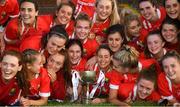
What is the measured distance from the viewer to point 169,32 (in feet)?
17.0

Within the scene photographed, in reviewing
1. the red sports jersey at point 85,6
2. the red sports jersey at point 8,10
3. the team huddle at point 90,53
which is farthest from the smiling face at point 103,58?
the red sports jersey at point 8,10

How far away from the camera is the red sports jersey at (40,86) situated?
4543mm

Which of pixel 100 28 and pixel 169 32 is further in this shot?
pixel 100 28

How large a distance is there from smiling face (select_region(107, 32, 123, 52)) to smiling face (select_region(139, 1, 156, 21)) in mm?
616

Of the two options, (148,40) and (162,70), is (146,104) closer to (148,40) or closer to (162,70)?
(162,70)

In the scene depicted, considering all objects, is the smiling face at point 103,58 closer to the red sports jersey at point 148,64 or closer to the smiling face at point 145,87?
the red sports jersey at point 148,64

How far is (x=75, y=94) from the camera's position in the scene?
15.6 feet

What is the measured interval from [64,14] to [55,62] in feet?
2.81

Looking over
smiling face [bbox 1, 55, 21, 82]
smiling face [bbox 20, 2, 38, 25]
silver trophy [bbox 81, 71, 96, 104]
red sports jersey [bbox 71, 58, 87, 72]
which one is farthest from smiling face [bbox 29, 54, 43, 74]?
smiling face [bbox 20, 2, 38, 25]

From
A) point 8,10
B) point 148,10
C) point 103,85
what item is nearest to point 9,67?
point 103,85

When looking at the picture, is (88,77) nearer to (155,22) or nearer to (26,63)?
(26,63)

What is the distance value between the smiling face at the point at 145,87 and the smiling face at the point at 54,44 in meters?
0.93

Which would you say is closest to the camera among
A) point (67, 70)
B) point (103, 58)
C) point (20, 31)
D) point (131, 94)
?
point (131, 94)

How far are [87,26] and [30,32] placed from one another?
2.11 feet
